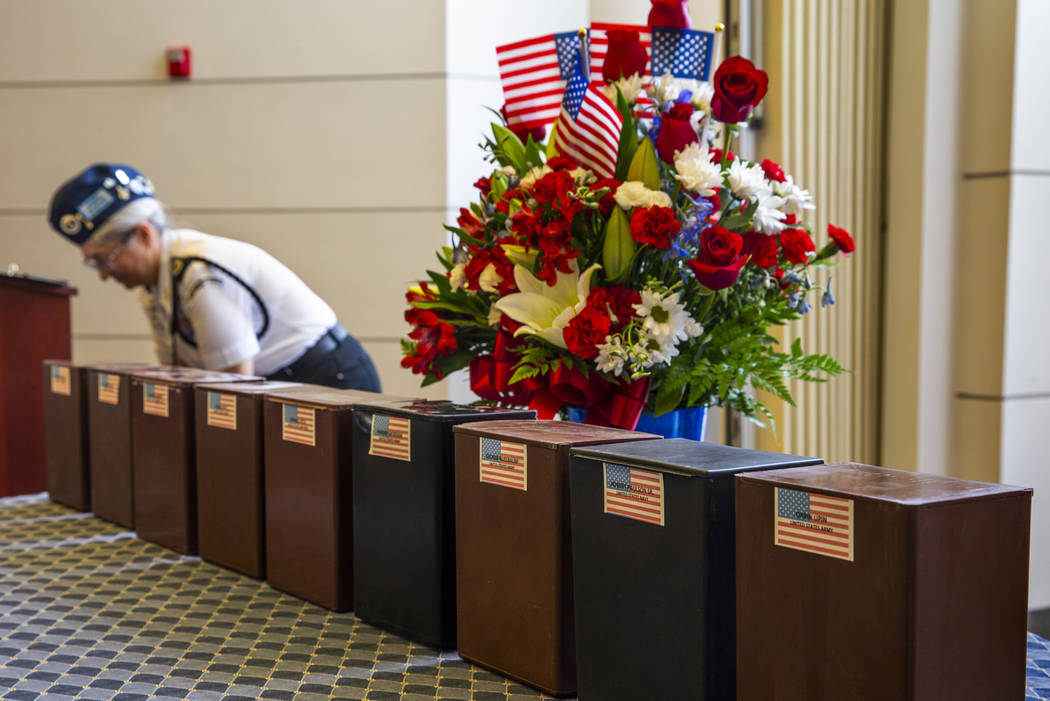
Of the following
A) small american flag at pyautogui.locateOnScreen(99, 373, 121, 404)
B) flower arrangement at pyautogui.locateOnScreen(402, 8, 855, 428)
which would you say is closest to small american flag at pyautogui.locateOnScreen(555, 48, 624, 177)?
flower arrangement at pyautogui.locateOnScreen(402, 8, 855, 428)

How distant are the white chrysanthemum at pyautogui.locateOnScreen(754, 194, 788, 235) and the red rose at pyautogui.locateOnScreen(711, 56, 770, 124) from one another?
0.13 m

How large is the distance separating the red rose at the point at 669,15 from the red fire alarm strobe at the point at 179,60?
9.40 ft

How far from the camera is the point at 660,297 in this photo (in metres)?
1.36

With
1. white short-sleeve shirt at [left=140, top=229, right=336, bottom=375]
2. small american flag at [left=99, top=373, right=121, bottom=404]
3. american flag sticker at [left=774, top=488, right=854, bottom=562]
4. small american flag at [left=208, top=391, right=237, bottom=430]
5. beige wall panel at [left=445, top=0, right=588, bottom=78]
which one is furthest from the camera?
beige wall panel at [left=445, top=0, right=588, bottom=78]

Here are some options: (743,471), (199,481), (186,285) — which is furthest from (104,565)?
(743,471)

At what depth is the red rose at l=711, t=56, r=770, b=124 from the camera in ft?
4.50

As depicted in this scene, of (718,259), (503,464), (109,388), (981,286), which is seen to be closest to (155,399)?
(109,388)

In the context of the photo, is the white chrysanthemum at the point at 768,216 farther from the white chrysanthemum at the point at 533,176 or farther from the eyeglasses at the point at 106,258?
the eyeglasses at the point at 106,258

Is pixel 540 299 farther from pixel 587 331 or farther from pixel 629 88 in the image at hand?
pixel 629 88

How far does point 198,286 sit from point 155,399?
54 cm

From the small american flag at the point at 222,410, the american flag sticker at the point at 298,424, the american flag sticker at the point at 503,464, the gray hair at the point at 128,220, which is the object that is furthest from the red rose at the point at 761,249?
the gray hair at the point at 128,220

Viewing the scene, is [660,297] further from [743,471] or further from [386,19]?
[386,19]

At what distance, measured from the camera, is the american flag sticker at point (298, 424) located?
4.63 ft

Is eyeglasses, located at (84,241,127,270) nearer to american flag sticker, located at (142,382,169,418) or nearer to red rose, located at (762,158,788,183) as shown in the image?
american flag sticker, located at (142,382,169,418)
